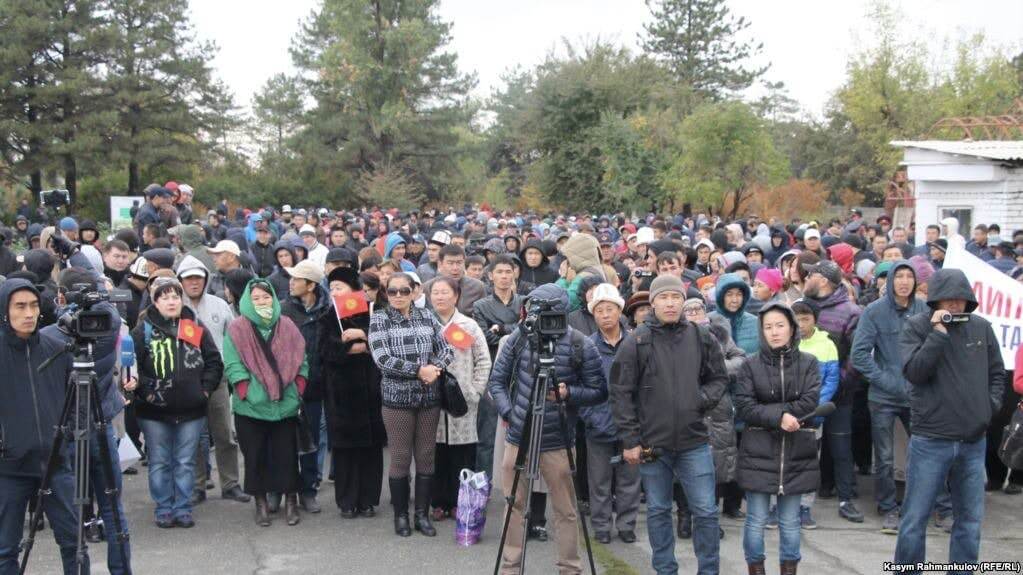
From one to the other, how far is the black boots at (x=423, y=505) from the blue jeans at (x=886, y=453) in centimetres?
347

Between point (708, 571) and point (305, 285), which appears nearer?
point (708, 571)

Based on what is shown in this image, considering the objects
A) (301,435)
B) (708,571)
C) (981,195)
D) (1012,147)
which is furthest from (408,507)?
(1012,147)

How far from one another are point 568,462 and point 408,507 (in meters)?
1.81

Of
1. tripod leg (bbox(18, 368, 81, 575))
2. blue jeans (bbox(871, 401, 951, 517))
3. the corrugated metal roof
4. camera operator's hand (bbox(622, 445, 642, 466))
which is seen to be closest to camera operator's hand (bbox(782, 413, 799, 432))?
camera operator's hand (bbox(622, 445, 642, 466))

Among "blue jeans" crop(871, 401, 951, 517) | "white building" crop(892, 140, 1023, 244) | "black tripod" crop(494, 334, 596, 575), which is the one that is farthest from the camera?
"white building" crop(892, 140, 1023, 244)

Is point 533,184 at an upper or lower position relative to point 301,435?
upper

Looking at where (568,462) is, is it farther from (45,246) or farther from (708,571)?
(45,246)

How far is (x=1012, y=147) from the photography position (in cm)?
2186

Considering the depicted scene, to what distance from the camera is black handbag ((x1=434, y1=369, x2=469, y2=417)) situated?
23.1ft

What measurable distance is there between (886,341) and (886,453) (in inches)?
35.2

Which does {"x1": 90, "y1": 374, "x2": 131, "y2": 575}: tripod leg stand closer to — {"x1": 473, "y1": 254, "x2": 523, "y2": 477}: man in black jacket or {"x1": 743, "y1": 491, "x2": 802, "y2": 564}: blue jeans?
{"x1": 473, "y1": 254, "x2": 523, "y2": 477}: man in black jacket

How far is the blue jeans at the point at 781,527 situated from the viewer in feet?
19.5

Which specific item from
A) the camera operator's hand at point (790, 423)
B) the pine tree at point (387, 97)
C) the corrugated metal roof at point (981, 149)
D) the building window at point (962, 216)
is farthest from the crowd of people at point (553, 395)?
the pine tree at point (387, 97)

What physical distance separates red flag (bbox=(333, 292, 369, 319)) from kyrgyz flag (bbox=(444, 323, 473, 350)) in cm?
80
